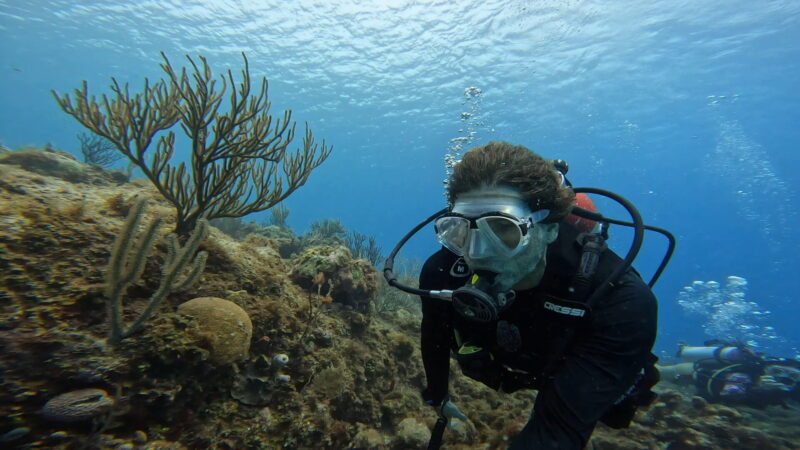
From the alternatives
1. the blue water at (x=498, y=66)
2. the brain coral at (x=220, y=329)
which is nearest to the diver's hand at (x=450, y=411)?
the brain coral at (x=220, y=329)

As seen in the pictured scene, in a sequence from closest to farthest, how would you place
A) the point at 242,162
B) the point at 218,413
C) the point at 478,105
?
A: the point at 218,413 → the point at 242,162 → the point at 478,105

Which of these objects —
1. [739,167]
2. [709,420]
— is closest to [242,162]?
[709,420]

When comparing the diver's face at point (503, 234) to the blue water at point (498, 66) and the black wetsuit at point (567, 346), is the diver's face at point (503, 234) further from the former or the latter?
the blue water at point (498, 66)

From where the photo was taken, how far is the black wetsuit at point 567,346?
6.84 ft

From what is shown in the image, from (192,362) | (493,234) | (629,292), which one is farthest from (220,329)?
(629,292)

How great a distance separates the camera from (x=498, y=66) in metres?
23.8

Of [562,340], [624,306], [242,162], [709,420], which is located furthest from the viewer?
[709,420]

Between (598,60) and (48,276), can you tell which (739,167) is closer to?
(598,60)

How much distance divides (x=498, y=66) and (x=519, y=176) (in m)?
24.8

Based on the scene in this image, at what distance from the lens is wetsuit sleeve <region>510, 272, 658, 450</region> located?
2.06m

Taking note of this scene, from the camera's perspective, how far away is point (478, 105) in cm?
3072

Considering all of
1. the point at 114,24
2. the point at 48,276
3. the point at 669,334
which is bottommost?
the point at 48,276

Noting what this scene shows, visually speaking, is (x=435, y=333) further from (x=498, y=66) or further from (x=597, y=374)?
(x=498, y=66)

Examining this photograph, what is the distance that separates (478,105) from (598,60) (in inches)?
404
